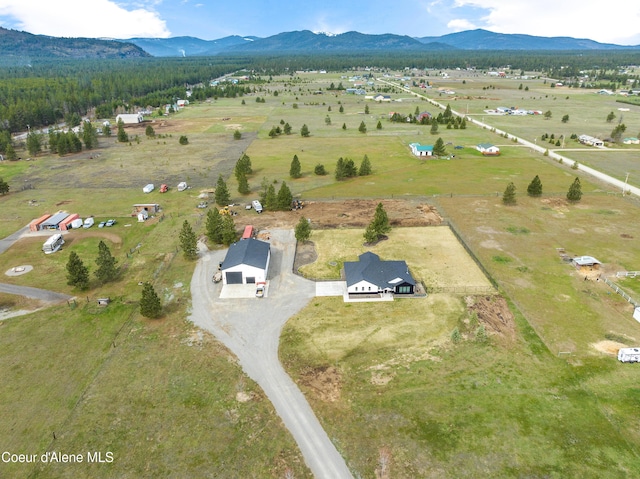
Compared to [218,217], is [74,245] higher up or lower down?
lower down

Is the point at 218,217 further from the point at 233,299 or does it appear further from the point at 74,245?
the point at 74,245

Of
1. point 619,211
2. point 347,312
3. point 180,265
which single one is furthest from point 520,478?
point 619,211

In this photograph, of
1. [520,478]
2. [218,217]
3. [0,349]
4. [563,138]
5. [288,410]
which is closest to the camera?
[520,478]

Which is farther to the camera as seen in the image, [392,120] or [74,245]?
[392,120]

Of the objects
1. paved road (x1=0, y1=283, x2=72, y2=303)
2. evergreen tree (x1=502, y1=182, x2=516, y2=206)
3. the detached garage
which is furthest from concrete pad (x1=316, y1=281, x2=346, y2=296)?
evergreen tree (x1=502, y1=182, x2=516, y2=206)

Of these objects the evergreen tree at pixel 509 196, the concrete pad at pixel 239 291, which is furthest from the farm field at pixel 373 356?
the concrete pad at pixel 239 291

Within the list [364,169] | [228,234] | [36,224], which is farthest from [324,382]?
[364,169]

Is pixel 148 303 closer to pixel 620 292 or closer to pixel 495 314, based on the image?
pixel 495 314

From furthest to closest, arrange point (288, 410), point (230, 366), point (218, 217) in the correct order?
point (218, 217), point (230, 366), point (288, 410)
